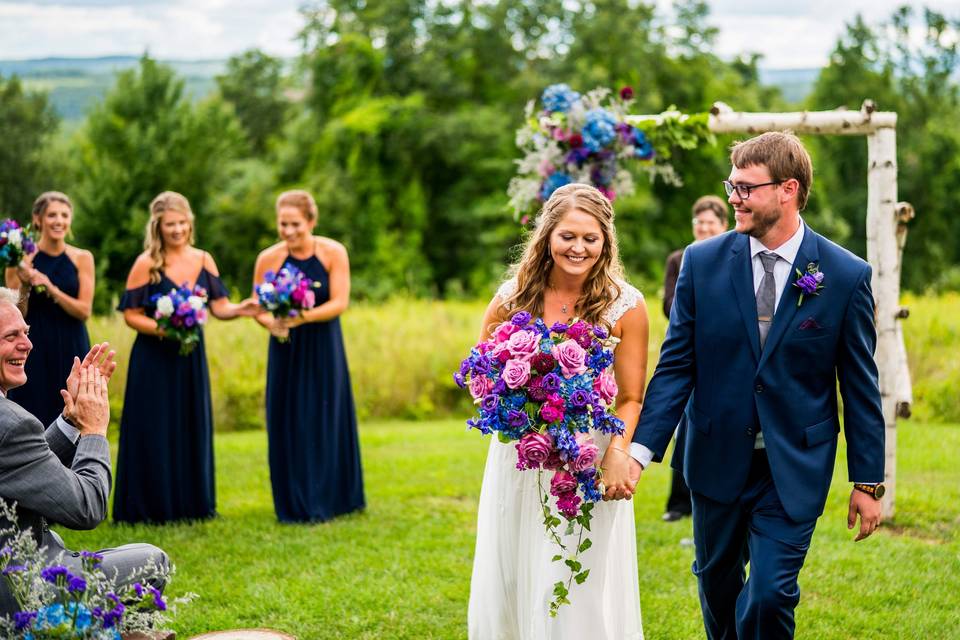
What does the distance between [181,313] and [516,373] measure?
4.58 metres

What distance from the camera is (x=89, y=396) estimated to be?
4035mm

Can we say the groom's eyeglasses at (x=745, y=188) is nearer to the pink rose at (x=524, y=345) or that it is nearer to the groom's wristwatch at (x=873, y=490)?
the pink rose at (x=524, y=345)

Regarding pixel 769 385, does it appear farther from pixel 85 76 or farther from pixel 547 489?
pixel 85 76

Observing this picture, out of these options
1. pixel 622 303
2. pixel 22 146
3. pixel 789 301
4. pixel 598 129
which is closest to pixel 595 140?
pixel 598 129

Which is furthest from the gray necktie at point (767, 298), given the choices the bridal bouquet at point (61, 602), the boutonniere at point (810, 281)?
the bridal bouquet at point (61, 602)

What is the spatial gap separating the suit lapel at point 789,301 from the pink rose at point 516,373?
1024 millimetres

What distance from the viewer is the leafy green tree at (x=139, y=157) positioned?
24.8 m

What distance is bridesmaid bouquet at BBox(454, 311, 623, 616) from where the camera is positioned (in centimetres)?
400

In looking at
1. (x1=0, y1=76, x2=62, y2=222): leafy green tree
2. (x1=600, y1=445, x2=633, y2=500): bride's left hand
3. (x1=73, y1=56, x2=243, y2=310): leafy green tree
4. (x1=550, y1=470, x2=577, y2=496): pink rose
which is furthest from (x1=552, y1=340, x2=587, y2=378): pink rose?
(x1=0, y1=76, x2=62, y2=222): leafy green tree

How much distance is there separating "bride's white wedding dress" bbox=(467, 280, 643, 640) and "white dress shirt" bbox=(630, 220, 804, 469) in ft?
0.87

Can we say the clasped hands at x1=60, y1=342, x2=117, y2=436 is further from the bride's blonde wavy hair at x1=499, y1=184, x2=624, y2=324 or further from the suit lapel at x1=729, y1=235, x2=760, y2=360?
the suit lapel at x1=729, y1=235, x2=760, y2=360

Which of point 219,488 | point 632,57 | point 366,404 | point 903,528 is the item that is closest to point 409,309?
point 366,404

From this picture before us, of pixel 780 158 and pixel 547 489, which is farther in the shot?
pixel 547 489

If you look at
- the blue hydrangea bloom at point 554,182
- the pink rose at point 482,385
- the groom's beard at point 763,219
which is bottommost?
the pink rose at point 482,385
